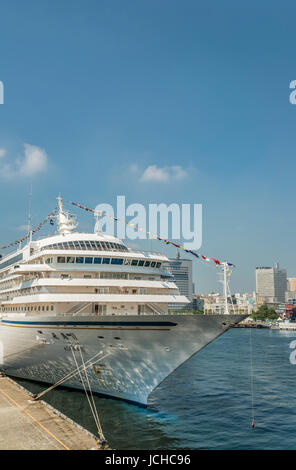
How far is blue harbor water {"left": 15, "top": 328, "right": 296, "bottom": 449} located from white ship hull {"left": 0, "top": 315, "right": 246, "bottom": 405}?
1.53 meters

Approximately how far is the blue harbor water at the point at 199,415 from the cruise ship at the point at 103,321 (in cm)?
130

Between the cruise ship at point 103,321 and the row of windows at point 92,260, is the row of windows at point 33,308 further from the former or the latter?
the row of windows at point 92,260

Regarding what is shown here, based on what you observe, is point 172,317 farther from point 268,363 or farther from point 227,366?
point 268,363

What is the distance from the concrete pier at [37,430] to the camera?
1412 centimetres

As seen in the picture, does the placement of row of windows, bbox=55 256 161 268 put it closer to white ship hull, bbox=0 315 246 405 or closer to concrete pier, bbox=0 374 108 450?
white ship hull, bbox=0 315 246 405

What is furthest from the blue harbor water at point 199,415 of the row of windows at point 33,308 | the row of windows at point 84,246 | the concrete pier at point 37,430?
the row of windows at point 84,246

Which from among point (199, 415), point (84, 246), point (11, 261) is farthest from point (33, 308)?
point (199, 415)

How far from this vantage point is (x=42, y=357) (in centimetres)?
2430

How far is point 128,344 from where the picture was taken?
64.6ft

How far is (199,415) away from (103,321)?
27.8 feet

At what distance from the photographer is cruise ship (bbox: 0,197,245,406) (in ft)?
64.1

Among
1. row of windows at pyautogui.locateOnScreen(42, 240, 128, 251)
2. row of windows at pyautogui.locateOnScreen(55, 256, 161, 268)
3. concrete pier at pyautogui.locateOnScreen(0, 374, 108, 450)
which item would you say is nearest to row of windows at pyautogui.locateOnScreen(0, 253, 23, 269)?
row of windows at pyautogui.locateOnScreen(42, 240, 128, 251)

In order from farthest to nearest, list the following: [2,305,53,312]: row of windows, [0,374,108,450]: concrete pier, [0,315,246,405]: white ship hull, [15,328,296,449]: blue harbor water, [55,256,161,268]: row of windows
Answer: [2,305,53,312]: row of windows
[55,256,161,268]: row of windows
[0,315,246,405]: white ship hull
[15,328,296,449]: blue harbor water
[0,374,108,450]: concrete pier
